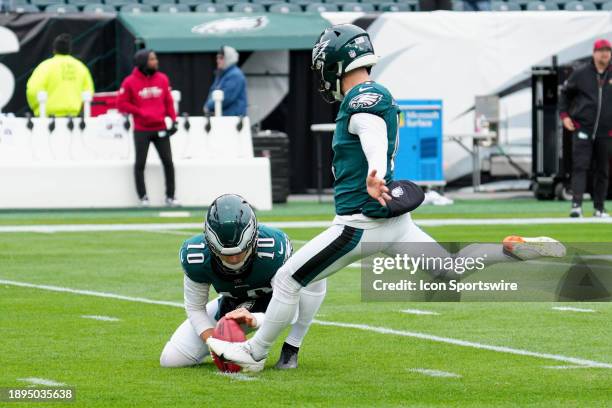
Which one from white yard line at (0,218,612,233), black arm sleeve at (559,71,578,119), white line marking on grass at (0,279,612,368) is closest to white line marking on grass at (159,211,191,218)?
white yard line at (0,218,612,233)

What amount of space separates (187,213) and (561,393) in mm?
13007

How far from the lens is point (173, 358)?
292 inches

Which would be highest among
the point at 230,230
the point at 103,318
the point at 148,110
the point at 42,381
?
the point at 230,230

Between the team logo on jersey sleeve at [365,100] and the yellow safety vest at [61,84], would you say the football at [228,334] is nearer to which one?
the team logo on jersey sleeve at [365,100]

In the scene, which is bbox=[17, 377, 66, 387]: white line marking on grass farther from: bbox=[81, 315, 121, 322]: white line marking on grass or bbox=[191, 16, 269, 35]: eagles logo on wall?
bbox=[191, 16, 269, 35]: eagles logo on wall

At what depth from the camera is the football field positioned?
6588 millimetres

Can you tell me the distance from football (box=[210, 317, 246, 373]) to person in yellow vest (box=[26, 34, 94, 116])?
1323cm

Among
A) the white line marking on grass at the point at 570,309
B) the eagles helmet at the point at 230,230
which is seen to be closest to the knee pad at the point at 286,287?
the eagles helmet at the point at 230,230

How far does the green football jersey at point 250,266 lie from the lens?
7160 millimetres

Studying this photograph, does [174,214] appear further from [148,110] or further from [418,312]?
[418,312]

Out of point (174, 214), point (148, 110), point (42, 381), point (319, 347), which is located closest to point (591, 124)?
point (174, 214)

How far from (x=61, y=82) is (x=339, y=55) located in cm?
1364

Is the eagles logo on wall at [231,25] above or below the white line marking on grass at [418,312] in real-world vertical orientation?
above

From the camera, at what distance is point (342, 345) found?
26.9ft
